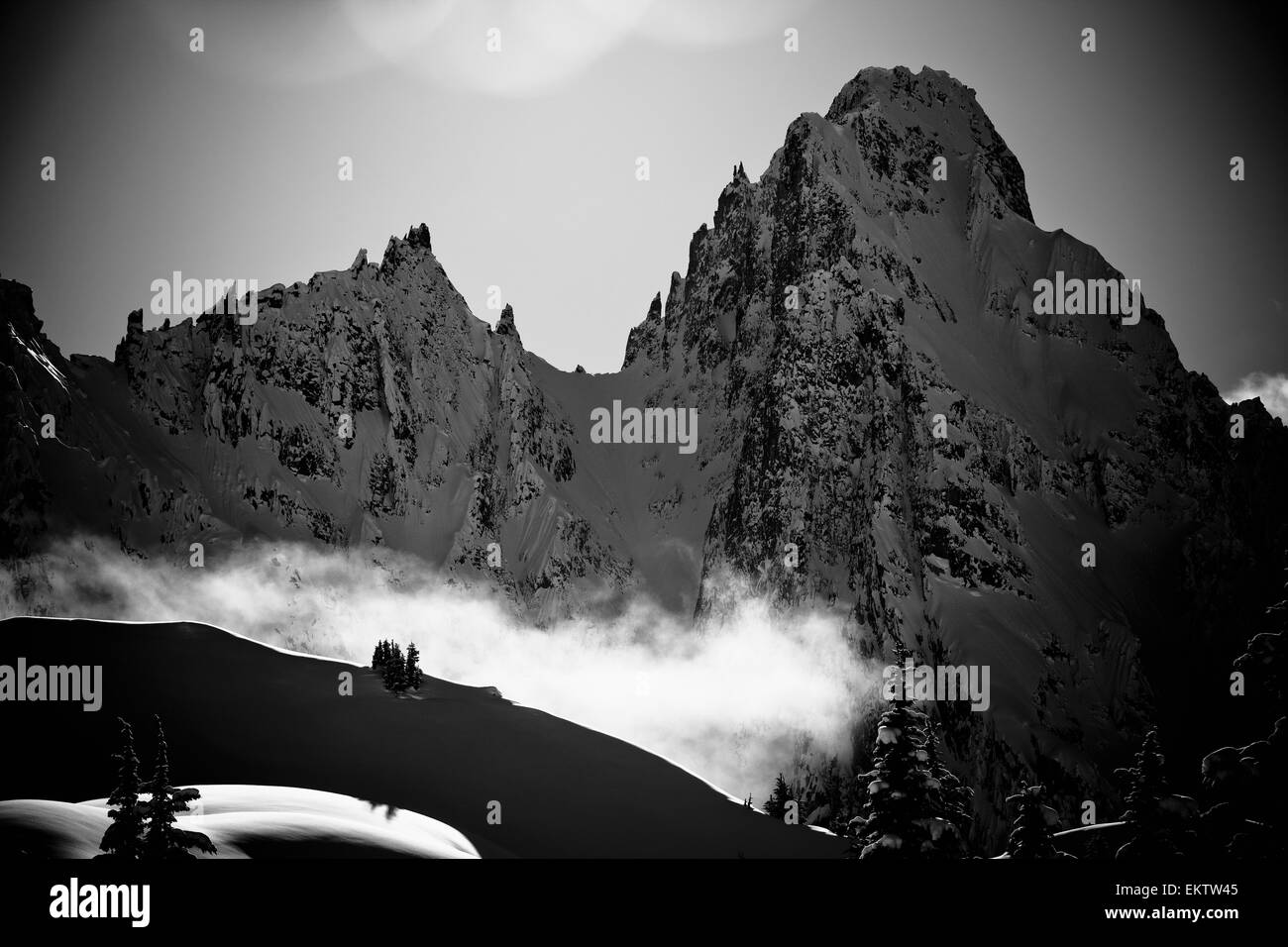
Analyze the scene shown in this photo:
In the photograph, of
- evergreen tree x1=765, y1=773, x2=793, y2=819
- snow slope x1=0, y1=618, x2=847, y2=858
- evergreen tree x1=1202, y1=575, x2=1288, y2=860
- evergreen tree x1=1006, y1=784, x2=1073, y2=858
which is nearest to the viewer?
evergreen tree x1=1202, y1=575, x2=1288, y2=860

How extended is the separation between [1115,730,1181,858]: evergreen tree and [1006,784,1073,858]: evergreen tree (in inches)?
48.8

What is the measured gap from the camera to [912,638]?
490 ft

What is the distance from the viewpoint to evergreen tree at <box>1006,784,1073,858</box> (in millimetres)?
19312

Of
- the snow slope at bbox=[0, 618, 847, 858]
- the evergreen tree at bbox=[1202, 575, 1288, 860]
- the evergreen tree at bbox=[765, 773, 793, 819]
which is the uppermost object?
the evergreen tree at bbox=[1202, 575, 1288, 860]

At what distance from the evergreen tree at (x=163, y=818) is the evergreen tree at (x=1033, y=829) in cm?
1560

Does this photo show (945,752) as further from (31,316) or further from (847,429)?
(31,316)

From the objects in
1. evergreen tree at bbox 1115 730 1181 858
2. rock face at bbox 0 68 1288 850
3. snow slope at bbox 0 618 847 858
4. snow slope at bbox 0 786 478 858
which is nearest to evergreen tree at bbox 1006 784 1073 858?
evergreen tree at bbox 1115 730 1181 858

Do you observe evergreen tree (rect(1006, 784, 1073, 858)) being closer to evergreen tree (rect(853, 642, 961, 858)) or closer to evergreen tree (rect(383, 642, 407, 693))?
evergreen tree (rect(853, 642, 961, 858))

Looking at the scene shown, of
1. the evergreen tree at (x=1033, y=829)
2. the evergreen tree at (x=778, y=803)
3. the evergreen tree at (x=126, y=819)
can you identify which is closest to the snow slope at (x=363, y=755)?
the evergreen tree at (x=778, y=803)

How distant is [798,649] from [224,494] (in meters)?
109

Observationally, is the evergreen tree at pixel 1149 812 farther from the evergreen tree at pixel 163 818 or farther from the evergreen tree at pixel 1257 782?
the evergreen tree at pixel 163 818

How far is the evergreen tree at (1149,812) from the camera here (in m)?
18.5
